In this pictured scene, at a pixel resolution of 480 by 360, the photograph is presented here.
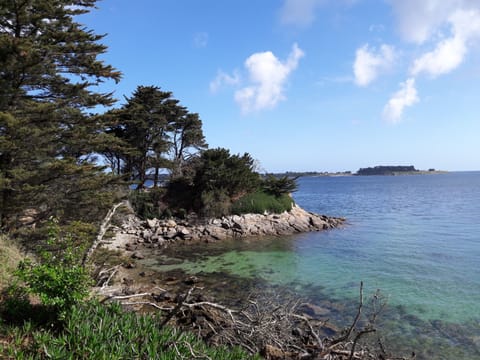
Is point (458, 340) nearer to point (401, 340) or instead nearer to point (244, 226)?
point (401, 340)

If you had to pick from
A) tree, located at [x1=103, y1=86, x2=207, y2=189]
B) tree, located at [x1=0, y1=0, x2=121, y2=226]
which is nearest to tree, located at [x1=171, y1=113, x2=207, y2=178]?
tree, located at [x1=103, y1=86, x2=207, y2=189]

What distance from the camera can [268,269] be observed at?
15156 mm

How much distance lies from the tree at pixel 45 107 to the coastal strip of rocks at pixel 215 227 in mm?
8966

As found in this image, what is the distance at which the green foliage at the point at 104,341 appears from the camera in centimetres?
457

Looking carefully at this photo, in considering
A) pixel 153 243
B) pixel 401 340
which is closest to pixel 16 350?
pixel 401 340

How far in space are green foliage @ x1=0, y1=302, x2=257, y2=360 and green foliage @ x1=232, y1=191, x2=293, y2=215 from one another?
2099 centimetres

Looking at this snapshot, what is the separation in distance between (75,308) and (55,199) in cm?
770

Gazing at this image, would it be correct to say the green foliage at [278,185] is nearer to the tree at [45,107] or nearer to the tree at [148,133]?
the tree at [148,133]

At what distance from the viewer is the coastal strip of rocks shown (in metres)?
21.7

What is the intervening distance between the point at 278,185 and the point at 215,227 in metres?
8.79

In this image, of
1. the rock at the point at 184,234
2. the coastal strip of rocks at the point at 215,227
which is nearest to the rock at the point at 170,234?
the coastal strip of rocks at the point at 215,227

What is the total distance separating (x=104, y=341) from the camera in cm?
486

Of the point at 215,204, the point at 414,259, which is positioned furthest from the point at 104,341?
the point at 215,204

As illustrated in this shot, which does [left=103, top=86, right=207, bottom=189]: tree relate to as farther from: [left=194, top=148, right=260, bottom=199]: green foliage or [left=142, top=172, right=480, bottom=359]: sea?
[left=142, top=172, right=480, bottom=359]: sea
